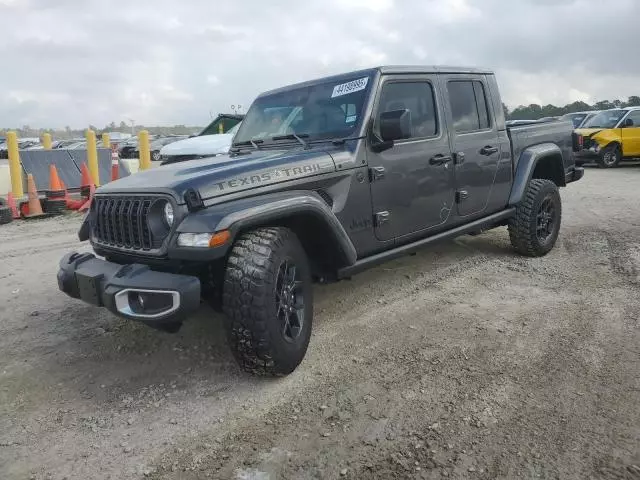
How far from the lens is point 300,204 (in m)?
3.26

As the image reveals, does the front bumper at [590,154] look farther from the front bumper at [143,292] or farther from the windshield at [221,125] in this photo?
the front bumper at [143,292]

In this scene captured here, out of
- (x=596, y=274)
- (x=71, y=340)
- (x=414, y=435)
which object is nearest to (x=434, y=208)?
(x=596, y=274)

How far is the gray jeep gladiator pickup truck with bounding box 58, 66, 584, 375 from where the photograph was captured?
2.97 metres

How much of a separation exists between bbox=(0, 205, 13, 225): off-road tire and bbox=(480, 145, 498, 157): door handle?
24.5 feet

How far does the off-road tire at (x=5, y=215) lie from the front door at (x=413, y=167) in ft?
23.5

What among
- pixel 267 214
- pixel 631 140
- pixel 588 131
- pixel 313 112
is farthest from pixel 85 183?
pixel 631 140

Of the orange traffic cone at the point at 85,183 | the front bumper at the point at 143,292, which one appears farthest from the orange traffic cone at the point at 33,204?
the front bumper at the point at 143,292

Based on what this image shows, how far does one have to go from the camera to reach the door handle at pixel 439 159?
4361 mm

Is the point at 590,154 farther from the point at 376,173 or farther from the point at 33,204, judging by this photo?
the point at 33,204

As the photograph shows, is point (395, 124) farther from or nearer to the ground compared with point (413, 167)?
farther from the ground

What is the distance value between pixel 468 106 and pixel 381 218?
5.52 feet

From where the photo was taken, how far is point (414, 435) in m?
2.65

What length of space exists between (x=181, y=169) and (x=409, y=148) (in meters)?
1.70

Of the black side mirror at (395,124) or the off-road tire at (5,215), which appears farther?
the off-road tire at (5,215)
